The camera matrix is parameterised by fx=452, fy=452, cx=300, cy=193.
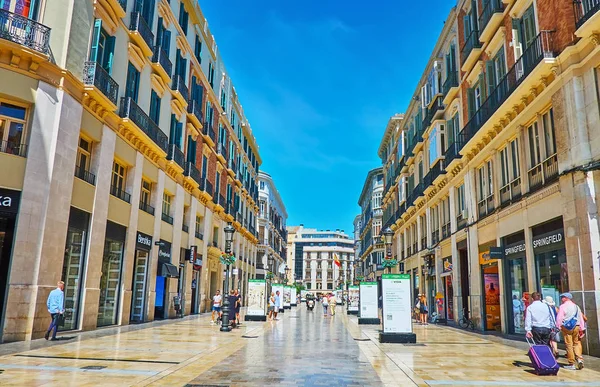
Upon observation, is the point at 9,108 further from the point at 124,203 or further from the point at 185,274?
the point at 185,274

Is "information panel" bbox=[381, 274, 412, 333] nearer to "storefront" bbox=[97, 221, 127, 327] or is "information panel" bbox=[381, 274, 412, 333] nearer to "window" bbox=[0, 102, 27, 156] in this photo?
"storefront" bbox=[97, 221, 127, 327]

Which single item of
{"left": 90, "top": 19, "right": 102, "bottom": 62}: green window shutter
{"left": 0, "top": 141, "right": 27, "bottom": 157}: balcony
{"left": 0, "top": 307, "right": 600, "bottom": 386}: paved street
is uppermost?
{"left": 90, "top": 19, "right": 102, "bottom": 62}: green window shutter

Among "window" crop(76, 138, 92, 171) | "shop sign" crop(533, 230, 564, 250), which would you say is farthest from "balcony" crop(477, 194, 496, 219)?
"window" crop(76, 138, 92, 171)

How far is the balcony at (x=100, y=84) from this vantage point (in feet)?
49.8

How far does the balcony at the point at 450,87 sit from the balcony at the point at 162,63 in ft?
49.0

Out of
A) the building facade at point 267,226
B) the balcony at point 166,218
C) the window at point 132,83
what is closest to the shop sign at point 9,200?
the window at point 132,83

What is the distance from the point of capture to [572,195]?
41.0ft

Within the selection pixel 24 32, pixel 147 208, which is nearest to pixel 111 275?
pixel 147 208

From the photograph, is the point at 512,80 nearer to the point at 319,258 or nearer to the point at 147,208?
the point at 147,208

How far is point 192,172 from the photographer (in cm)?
2733

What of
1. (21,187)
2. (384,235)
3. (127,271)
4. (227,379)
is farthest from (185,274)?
(227,379)

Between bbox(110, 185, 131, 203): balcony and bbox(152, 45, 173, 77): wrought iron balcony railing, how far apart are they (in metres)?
6.51

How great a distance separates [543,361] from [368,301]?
16.7 meters

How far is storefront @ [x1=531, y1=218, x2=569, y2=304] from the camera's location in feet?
44.3
